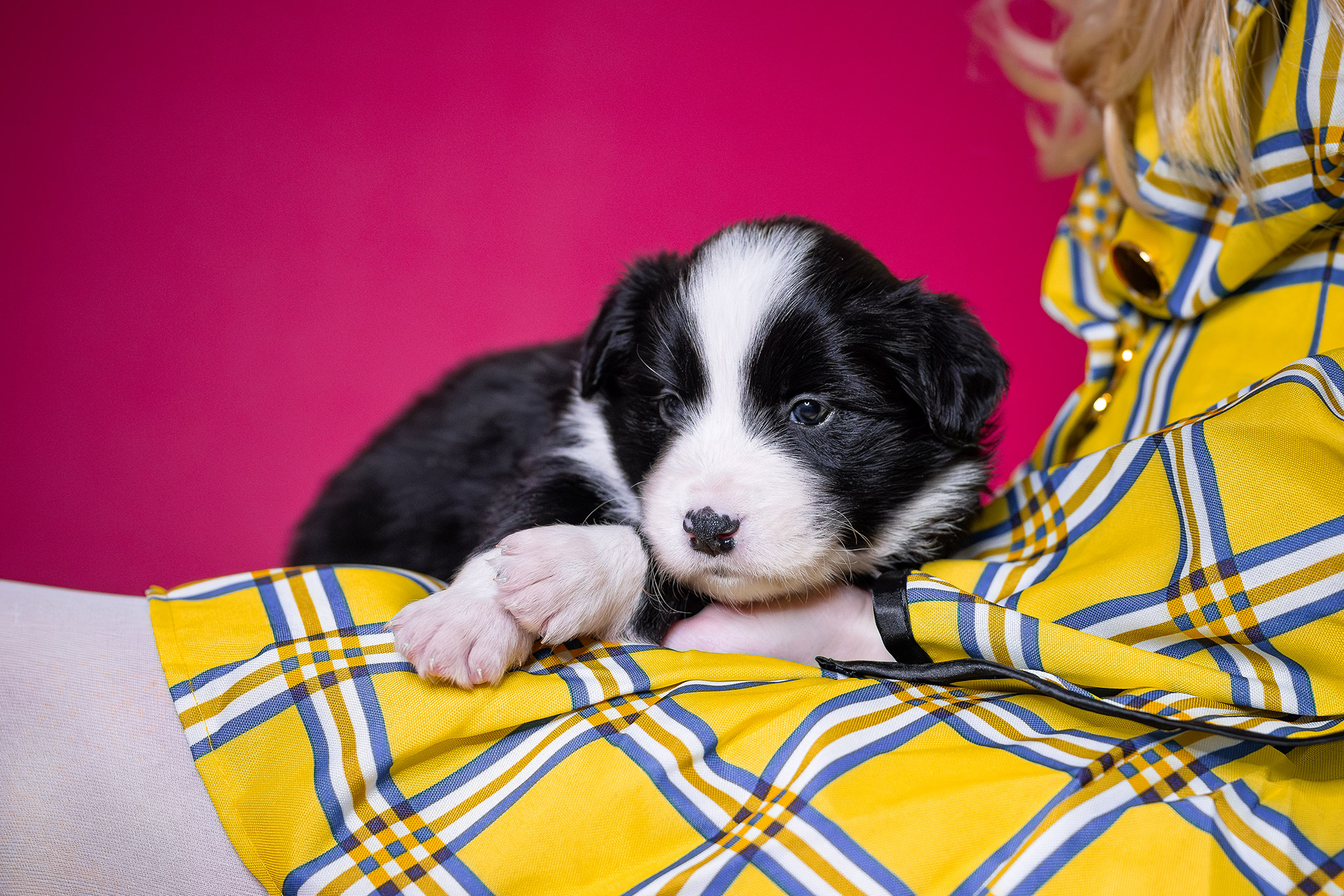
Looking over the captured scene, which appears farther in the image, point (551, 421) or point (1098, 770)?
point (551, 421)

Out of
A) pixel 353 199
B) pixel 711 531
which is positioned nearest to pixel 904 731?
pixel 711 531

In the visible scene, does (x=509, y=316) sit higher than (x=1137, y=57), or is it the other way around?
(x=1137, y=57)

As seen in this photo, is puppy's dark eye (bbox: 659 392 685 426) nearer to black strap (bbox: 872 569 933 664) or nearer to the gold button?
black strap (bbox: 872 569 933 664)

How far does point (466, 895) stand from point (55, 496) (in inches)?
111

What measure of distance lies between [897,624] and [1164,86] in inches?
41.9

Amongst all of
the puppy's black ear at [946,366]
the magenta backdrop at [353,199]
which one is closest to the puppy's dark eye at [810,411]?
the puppy's black ear at [946,366]

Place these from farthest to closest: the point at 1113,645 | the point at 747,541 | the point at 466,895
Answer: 1. the point at 747,541
2. the point at 1113,645
3. the point at 466,895

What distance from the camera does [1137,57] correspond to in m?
1.71

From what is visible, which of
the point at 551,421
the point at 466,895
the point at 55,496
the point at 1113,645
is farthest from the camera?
the point at 55,496

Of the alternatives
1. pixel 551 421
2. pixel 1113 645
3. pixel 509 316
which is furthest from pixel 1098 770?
pixel 509 316

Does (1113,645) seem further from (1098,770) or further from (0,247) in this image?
(0,247)

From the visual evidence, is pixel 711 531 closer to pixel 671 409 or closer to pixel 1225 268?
pixel 671 409

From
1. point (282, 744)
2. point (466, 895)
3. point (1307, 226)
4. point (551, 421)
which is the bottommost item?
point (466, 895)

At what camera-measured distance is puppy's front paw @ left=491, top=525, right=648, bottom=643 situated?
1253 mm
